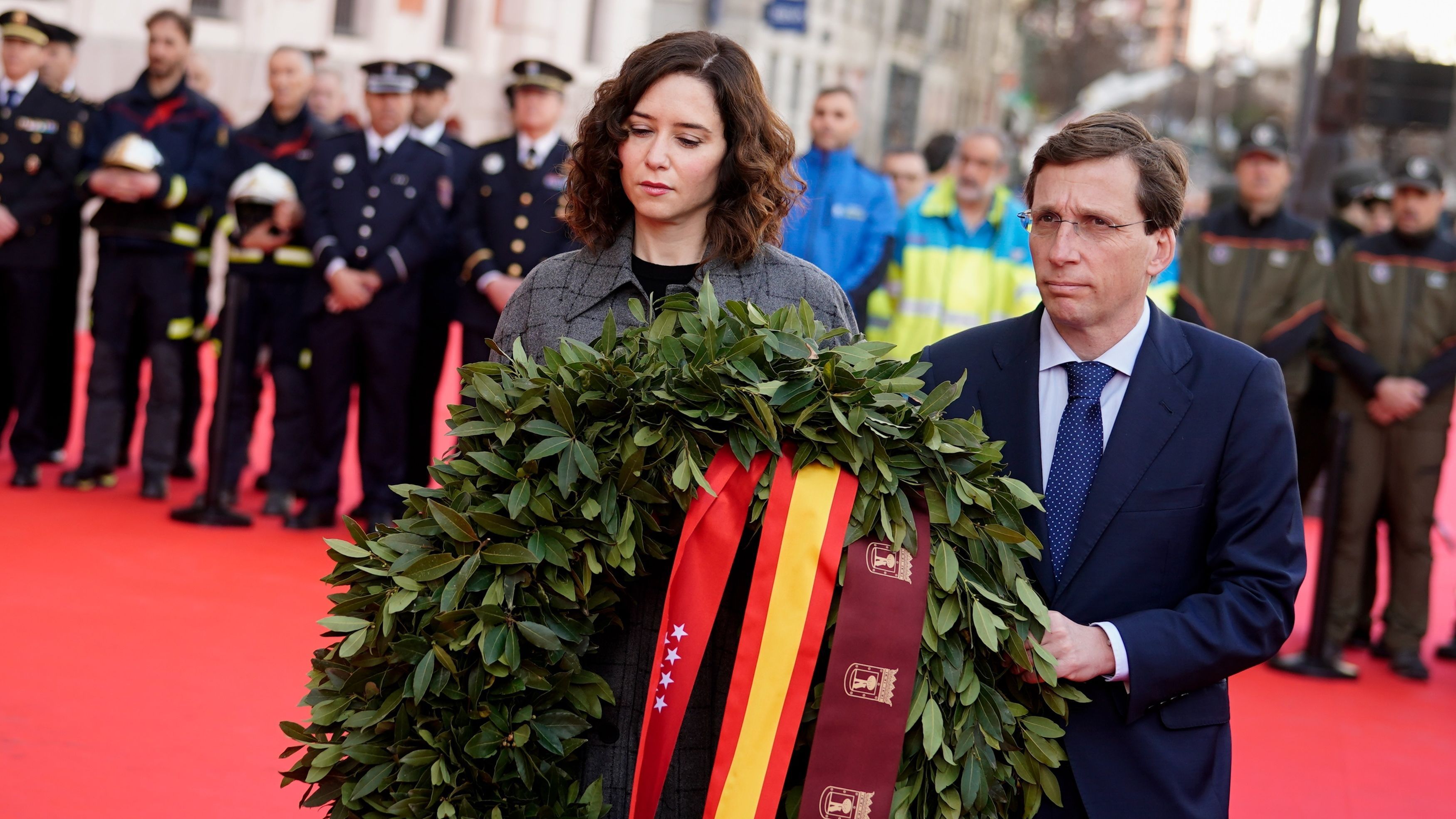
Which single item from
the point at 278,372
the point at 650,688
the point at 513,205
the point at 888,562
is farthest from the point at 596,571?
the point at 278,372

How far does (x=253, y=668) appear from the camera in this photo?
5391mm

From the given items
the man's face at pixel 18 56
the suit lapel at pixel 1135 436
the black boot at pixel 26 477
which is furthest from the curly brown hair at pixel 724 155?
the man's face at pixel 18 56

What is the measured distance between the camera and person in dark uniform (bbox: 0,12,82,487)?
8.12 m

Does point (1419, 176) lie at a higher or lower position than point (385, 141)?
higher

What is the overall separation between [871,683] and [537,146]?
5.91 metres

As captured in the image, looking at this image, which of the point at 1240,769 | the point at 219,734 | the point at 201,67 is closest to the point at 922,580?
the point at 219,734

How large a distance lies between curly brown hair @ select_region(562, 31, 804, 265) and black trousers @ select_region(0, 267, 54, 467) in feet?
19.6

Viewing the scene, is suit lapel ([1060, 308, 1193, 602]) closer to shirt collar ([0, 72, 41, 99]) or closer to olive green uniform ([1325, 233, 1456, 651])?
olive green uniform ([1325, 233, 1456, 651])

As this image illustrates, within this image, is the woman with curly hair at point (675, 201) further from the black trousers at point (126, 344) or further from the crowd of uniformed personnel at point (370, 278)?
the black trousers at point (126, 344)

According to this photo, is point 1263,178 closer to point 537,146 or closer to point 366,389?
point 537,146

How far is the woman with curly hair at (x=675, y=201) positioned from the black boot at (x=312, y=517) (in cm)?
493

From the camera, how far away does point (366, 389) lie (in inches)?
314

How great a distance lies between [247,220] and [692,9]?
24005 millimetres

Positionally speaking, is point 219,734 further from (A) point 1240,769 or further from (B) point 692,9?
(B) point 692,9
